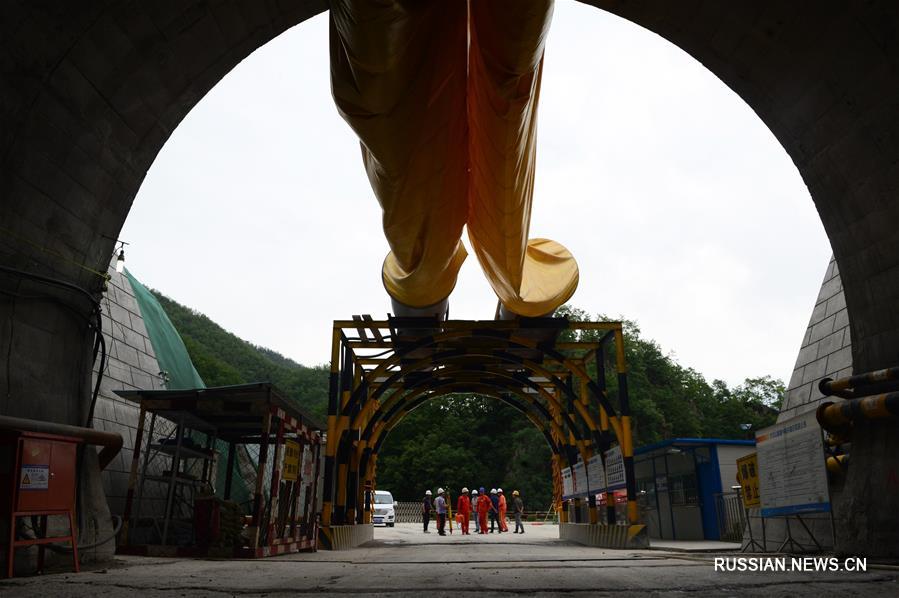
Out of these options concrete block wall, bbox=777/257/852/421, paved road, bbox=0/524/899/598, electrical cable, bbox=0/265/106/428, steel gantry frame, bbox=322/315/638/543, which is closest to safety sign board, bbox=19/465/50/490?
paved road, bbox=0/524/899/598

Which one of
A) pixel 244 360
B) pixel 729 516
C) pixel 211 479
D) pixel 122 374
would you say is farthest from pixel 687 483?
pixel 244 360

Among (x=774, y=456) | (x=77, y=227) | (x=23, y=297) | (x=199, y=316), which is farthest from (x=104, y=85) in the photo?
(x=199, y=316)

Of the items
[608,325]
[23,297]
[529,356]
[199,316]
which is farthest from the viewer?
[199,316]

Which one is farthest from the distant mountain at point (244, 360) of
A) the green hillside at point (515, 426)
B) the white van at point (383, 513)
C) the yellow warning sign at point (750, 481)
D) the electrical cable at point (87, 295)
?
the electrical cable at point (87, 295)

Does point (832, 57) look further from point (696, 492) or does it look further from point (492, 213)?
point (696, 492)

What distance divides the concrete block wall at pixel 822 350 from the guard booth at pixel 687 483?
17.7ft

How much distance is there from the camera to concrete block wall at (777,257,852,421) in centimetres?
845

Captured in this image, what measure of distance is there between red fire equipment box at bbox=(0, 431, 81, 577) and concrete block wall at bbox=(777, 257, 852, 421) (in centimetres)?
884

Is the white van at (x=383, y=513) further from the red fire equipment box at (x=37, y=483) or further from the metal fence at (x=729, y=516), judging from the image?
the red fire equipment box at (x=37, y=483)

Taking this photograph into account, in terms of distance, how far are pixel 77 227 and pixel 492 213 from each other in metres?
4.68

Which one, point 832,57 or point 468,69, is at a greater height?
point 468,69

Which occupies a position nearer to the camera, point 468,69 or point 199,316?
point 468,69

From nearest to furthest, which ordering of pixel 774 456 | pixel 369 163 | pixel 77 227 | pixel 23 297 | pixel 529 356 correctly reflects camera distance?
1. pixel 23 297
2. pixel 77 227
3. pixel 369 163
4. pixel 774 456
5. pixel 529 356

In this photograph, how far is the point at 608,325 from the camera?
1330 cm
